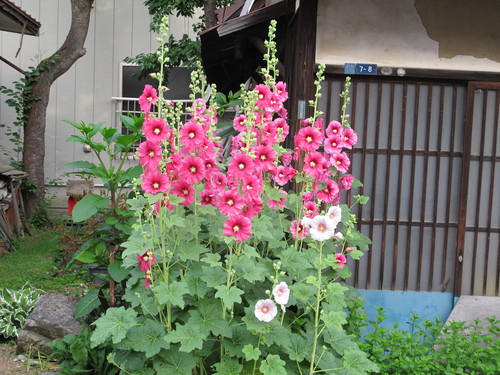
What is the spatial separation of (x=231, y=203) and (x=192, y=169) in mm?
260

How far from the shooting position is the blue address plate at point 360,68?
5.25m

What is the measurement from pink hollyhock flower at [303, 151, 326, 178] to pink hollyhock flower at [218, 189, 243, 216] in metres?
0.64

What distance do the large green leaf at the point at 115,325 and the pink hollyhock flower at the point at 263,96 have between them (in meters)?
1.26

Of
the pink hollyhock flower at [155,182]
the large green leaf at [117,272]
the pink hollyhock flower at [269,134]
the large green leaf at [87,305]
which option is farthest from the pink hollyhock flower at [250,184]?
the large green leaf at [87,305]

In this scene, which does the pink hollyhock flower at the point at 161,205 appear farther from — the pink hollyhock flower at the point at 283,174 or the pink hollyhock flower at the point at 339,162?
the pink hollyhock flower at the point at 339,162

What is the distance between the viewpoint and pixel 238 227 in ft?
10.2

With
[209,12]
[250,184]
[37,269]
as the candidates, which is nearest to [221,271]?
[250,184]

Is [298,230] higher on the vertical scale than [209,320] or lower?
higher

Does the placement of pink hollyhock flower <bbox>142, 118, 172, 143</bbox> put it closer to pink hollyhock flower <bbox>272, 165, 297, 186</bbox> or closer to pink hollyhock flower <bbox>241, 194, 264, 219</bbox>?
pink hollyhock flower <bbox>241, 194, 264, 219</bbox>

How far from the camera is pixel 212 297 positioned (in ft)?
11.3

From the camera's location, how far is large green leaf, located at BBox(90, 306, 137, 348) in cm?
327

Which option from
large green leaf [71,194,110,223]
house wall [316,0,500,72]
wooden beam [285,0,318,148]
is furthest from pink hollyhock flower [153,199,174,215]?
house wall [316,0,500,72]

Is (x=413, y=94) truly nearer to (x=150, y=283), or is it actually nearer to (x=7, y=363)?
(x=150, y=283)

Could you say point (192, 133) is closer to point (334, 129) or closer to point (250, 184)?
point (250, 184)
